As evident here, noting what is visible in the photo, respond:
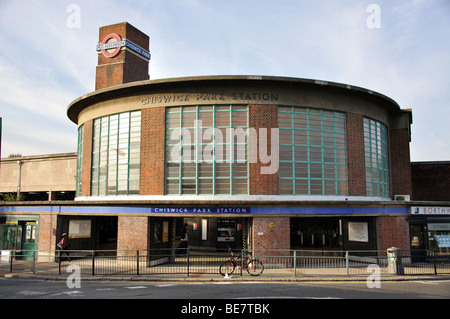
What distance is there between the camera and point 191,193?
69.2 ft

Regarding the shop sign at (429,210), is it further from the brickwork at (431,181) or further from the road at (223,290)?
the brickwork at (431,181)

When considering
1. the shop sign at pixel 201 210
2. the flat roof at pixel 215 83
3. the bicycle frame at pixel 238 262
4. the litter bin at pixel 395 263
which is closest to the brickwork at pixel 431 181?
the flat roof at pixel 215 83

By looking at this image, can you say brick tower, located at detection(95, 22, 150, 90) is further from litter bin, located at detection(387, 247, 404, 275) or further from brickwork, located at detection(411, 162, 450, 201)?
brickwork, located at detection(411, 162, 450, 201)

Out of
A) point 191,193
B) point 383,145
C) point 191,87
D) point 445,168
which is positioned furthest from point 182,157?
point 445,168

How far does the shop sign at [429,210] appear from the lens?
20.8m

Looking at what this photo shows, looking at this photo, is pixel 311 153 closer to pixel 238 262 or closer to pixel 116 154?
pixel 238 262

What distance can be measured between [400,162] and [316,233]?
847 centimetres

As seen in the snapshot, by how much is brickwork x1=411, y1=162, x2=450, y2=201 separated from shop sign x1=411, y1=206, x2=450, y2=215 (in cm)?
1122

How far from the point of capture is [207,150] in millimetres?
21141

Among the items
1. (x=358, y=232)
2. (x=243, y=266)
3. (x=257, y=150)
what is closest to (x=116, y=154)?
(x=257, y=150)

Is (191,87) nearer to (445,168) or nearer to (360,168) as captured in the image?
(360,168)

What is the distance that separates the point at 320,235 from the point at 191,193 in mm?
13362

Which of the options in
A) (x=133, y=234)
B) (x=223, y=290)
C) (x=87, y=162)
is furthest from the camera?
(x=87, y=162)
